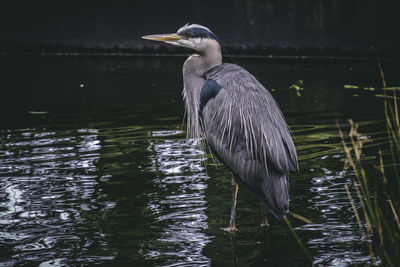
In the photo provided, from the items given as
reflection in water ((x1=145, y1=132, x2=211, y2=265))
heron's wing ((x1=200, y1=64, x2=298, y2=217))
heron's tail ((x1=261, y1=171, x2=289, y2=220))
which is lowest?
reflection in water ((x1=145, y1=132, x2=211, y2=265))

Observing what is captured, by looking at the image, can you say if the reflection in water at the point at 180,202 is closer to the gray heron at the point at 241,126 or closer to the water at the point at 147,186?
the water at the point at 147,186

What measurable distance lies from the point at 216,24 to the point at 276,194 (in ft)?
41.7

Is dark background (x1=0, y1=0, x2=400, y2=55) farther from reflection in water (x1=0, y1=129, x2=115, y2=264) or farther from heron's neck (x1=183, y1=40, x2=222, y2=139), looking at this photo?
heron's neck (x1=183, y1=40, x2=222, y2=139)

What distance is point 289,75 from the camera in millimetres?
12859

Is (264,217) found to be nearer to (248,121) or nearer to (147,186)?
(248,121)

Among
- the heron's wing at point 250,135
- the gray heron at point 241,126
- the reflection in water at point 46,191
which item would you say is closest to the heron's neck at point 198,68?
the gray heron at point 241,126

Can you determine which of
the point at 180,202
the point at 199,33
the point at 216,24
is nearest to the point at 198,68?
the point at 199,33

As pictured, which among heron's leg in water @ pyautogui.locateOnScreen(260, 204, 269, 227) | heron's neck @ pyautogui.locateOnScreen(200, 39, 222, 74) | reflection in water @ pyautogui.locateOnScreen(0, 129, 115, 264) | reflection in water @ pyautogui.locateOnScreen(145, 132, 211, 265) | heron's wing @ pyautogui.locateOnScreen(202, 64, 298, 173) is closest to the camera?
reflection in water @ pyautogui.locateOnScreen(145, 132, 211, 265)

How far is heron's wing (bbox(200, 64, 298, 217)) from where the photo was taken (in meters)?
4.19

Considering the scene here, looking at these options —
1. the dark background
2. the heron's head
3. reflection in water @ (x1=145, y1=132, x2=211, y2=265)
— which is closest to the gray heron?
the heron's head

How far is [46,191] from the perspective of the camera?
534 centimetres

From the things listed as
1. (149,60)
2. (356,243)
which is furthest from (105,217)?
(149,60)

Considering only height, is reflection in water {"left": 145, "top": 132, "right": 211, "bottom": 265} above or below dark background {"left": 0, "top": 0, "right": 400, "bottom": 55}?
below

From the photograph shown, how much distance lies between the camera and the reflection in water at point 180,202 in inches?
156
